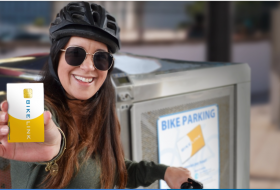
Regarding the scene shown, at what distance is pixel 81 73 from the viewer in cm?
109

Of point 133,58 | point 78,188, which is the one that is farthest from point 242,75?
→ point 78,188

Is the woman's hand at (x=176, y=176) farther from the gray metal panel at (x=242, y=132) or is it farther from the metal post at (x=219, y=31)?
the metal post at (x=219, y=31)

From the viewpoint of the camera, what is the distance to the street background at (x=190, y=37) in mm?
5406

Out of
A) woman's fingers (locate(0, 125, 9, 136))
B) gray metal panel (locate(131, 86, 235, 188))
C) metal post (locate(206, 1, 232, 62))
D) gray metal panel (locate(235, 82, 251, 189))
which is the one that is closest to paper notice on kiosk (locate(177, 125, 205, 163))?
gray metal panel (locate(131, 86, 235, 188))

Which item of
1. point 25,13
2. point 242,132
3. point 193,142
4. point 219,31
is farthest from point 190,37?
point 193,142

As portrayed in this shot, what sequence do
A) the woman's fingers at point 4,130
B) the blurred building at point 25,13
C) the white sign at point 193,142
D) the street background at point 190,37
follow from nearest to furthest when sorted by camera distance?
the woman's fingers at point 4,130
the white sign at point 193,142
the street background at point 190,37
the blurred building at point 25,13

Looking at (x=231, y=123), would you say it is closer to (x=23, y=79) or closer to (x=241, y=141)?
(x=241, y=141)

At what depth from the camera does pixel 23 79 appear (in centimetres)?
130

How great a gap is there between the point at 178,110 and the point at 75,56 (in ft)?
2.17

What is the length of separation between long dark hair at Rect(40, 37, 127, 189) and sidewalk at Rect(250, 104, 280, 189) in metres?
2.98

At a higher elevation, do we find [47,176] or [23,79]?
[23,79]

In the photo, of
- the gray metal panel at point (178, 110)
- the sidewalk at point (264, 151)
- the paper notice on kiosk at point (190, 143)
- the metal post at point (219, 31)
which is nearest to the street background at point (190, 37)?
the sidewalk at point (264, 151)

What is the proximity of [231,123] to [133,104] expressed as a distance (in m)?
0.68

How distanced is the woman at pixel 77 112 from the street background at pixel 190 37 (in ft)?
12.0
